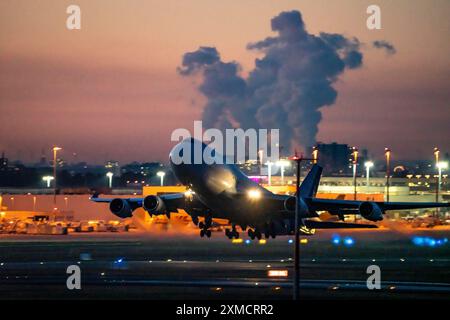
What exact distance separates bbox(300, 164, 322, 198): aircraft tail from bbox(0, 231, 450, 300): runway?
20.1 ft

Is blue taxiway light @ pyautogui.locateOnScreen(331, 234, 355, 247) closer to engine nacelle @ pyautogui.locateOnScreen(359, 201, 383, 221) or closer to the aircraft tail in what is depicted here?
the aircraft tail

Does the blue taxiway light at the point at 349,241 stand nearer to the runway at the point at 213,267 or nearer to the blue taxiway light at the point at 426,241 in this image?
the runway at the point at 213,267

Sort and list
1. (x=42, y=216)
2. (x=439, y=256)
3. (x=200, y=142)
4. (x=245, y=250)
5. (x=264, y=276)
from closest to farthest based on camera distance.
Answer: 1. (x=264, y=276)
2. (x=200, y=142)
3. (x=439, y=256)
4. (x=245, y=250)
5. (x=42, y=216)

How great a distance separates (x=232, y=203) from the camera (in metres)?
83.0

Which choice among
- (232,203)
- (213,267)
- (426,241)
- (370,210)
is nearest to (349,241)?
(426,241)

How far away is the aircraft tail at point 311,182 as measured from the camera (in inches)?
4053

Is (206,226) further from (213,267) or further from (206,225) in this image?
(213,267)

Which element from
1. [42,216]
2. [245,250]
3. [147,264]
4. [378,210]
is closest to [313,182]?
[245,250]

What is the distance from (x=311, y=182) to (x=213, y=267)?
25.5m

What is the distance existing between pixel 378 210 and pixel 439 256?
43.5ft

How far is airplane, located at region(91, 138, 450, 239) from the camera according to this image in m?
80.1

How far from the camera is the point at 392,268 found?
82.8 m
